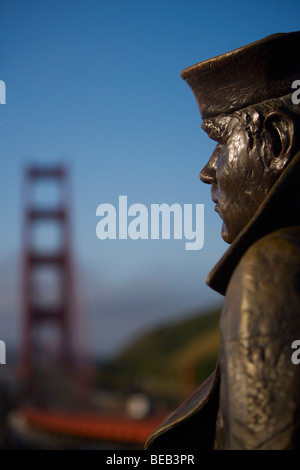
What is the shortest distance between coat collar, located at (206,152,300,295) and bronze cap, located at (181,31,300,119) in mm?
169

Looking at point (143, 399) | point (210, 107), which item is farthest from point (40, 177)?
point (210, 107)

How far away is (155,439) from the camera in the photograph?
1.19 meters

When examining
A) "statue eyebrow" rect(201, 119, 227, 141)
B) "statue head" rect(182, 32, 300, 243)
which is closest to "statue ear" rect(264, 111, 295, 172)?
"statue head" rect(182, 32, 300, 243)

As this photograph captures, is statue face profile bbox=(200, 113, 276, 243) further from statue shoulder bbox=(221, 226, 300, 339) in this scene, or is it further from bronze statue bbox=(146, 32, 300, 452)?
statue shoulder bbox=(221, 226, 300, 339)

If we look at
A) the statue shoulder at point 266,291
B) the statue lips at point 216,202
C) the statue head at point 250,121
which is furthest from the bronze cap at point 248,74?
the statue shoulder at point 266,291

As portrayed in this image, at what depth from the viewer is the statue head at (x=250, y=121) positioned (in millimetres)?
1156

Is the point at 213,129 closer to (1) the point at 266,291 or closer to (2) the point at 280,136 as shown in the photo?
(2) the point at 280,136

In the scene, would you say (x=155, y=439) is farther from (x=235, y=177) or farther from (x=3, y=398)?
(x=3, y=398)

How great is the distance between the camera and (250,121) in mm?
1194

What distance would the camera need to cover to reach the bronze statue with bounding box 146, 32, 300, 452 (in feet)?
3.04

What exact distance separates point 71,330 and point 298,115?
22.5 m

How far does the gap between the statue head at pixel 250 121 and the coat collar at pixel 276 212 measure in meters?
0.06

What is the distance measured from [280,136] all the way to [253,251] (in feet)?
0.75

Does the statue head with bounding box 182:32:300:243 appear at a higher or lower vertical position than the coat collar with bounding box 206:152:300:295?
higher
